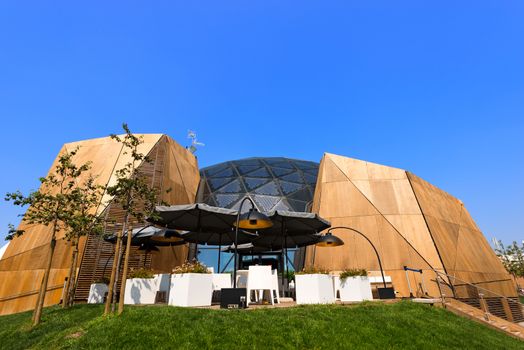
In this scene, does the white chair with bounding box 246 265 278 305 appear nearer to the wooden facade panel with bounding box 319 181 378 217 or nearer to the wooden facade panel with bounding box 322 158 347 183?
the wooden facade panel with bounding box 319 181 378 217

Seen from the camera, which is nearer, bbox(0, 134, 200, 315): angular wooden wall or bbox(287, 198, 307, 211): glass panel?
bbox(0, 134, 200, 315): angular wooden wall

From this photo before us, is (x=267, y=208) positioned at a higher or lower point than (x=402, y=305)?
higher

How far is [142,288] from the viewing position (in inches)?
421

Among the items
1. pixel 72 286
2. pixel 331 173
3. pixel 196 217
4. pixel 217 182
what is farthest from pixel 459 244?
pixel 72 286

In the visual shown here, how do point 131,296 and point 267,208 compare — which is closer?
point 131,296

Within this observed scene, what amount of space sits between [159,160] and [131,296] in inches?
383

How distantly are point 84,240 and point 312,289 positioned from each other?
40.1 feet

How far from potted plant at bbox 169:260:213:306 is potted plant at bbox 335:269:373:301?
4661 millimetres

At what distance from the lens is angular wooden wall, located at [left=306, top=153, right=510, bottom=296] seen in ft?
50.9

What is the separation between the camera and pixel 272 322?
6.55m

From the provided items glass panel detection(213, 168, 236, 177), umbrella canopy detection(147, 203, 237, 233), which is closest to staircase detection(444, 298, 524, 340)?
umbrella canopy detection(147, 203, 237, 233)

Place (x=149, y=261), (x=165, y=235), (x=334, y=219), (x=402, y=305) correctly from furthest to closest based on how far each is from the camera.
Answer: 1. (x=334, y=219)
2. (x=149, y=261)
3. (x=165, y=235)
4. (x=402, y=305)

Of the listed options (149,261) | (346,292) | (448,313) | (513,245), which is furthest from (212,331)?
(513,245)

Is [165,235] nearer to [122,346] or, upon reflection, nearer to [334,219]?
[122,346]
